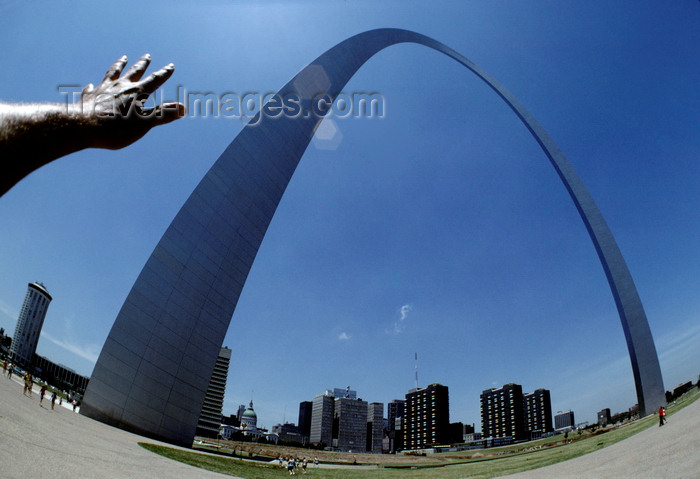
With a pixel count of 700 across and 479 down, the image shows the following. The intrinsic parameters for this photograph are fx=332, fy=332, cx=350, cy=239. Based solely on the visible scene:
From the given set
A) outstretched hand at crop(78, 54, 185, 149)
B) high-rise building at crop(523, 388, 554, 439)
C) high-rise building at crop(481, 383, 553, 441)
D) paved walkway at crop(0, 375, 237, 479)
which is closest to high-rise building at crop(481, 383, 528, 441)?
high-rise building at crop(481, 383, 553, 441)

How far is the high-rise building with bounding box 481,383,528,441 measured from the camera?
125 meters

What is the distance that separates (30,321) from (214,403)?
55.6 metres

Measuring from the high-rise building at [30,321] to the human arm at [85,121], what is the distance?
392 feet

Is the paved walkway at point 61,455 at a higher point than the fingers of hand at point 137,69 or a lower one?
lower

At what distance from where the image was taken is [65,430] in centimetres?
930

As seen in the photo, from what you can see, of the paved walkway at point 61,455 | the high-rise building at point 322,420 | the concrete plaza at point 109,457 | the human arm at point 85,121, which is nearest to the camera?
the human arm at point 85,121

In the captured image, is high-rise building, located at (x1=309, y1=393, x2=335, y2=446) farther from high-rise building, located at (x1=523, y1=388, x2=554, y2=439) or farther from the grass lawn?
the grass lawn

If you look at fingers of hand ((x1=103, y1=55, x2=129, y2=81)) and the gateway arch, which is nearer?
fingers of hand ((x1=103, y1=55, x2=129, y2=81))

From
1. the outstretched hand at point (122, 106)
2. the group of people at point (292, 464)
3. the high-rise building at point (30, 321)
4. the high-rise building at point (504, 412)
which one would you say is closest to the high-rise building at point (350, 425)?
the high-rise building at point (504, 412)

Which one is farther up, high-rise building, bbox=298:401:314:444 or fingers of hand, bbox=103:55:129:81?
fingers of hand, bbox=103:55:129:81

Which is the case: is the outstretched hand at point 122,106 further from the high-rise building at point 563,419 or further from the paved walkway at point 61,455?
the high-rise building at point 563,419

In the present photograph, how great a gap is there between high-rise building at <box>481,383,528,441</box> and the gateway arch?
4879 inches

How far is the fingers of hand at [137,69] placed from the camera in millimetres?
1976

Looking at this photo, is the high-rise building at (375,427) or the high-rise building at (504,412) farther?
the high-rise building at (375,427)
